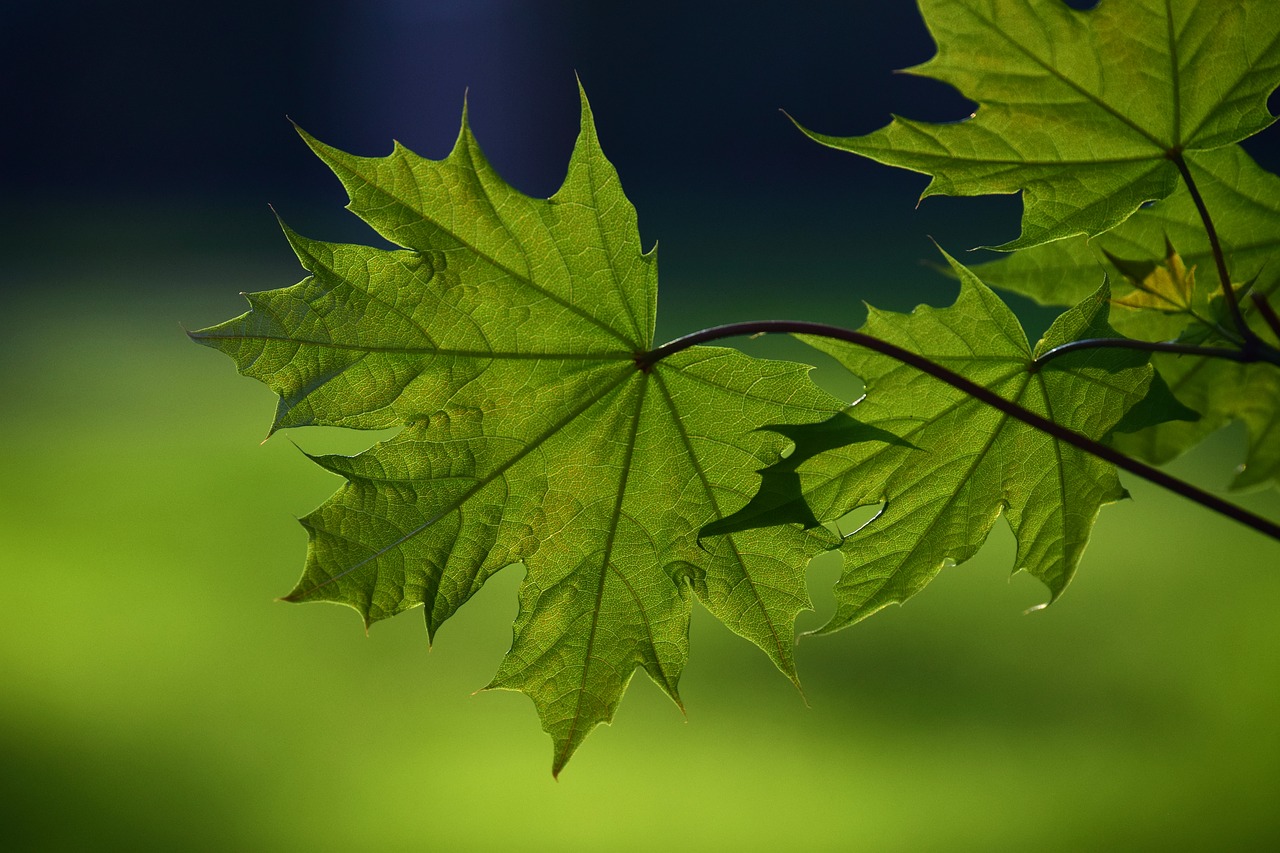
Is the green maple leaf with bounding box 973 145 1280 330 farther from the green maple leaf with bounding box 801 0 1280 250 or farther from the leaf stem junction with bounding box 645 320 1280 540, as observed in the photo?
the leaf stem junction with bounding box 645 320 1280 540

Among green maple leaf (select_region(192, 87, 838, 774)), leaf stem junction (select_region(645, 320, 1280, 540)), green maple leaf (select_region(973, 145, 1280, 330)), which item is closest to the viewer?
leaf stem junction (select_region(645, 320, 1280, 540))

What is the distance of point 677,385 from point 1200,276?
1.29ft

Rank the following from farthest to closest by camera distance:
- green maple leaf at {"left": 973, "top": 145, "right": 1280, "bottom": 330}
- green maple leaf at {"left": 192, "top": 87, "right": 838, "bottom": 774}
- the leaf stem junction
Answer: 1. green maple leaf at {"left": 973, "top": 145, "right": 1280, "bottom": 330}
2. green maple leaf at {"left": 192, "top": 87, "right": 838, "bottom": 774}
3. the leaf stem junction

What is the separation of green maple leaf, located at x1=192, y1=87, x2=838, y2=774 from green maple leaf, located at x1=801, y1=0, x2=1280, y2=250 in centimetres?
A: 16

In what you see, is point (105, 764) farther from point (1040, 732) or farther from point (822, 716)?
point (1040, 732)

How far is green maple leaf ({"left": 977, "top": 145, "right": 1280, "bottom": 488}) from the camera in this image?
68cm

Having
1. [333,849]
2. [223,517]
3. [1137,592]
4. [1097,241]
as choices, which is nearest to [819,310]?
[1137,592]

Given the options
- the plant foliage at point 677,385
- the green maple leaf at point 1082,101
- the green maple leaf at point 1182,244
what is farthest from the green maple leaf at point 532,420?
the green maple leaf at point 1182,244

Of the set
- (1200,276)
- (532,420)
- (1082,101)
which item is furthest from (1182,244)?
(532,420)

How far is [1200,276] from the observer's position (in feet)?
2.29

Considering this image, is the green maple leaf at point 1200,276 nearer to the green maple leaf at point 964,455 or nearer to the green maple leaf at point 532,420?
the green maple leaf at point 964,455

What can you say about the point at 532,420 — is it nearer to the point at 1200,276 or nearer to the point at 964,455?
the point at 964,455

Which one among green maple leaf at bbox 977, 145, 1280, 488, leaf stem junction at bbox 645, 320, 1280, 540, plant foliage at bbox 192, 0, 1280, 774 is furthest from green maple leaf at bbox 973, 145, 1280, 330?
leaf stem junction at bbox 645, 320, 1280, 540

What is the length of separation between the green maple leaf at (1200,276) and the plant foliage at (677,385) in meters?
0.12
